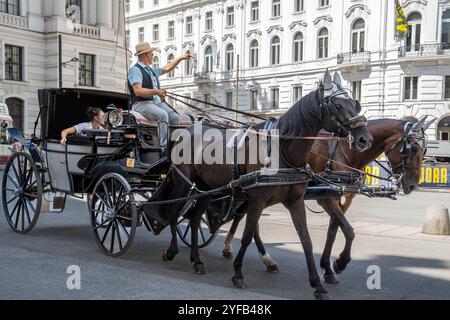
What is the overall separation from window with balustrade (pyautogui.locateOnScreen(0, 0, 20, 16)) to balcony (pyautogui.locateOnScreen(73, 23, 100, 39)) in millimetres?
3537

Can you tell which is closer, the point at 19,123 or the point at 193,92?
the point at 19,123

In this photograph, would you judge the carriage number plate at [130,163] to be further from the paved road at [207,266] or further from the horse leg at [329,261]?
the horse leg at [329,261]

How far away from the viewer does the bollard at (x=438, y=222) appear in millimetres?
10281

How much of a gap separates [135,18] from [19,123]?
30637mm

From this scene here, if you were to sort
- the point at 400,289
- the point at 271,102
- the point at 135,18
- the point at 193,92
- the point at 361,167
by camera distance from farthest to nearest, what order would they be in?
the point at 135,18 < the point at 193,92 < the point at 271,102 < the point at 361,167 < the point at 400,289

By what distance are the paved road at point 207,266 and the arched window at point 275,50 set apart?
3834 centimetres

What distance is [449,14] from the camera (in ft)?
124

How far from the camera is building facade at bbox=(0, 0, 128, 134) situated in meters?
33.5

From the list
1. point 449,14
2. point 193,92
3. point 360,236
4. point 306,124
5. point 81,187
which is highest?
point 449,14

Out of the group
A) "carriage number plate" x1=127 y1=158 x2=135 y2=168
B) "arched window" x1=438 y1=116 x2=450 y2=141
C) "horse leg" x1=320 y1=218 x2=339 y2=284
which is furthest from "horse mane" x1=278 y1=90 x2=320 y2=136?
"arched window" x1=438 y1=116 x2=450 y2=141

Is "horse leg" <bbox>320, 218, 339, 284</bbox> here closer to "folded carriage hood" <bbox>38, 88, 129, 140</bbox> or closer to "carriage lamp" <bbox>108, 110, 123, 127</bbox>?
"carriage lamp" <bbox>108, 110, 123, 127</bbox>

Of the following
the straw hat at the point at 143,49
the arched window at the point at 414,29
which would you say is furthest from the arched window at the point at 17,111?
the straw hat at the point at 143,49

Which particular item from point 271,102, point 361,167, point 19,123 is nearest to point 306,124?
point 361,167

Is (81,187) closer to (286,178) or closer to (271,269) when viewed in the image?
(271,269)
